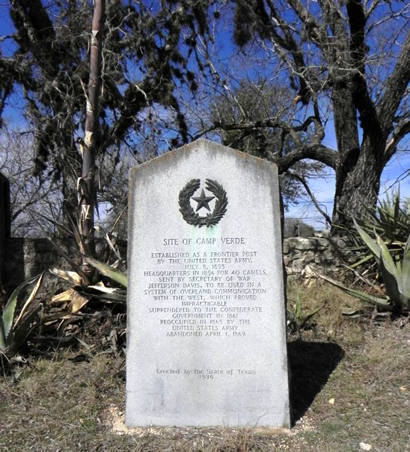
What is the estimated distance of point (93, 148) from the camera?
20.0 feet

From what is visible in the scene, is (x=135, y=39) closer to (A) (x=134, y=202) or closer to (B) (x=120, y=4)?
(B) (x=120, y=4)

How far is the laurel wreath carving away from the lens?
4.07m

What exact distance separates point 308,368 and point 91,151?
360 centimetres

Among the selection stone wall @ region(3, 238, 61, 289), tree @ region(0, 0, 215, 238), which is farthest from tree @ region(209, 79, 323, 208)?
stone wall @ region(3, 238, 61, 289)

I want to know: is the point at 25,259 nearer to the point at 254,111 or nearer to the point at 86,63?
the point at 86,63

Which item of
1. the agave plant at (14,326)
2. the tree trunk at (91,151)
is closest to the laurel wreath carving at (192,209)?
the agave plant at (14,326)

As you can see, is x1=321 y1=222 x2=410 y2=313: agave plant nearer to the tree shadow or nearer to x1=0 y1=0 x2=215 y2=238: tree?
the tree shadow

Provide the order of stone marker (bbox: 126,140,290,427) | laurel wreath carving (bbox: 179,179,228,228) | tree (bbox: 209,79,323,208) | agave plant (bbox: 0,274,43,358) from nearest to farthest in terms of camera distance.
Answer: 1. stone marker (bbox: 126,140,290,427)
2. laurel wreath carving (bbox: 179,179,228,228)
3. agave plant (bbox: 0,274,43,358)
4. tree (bbox: 209,79,323,208)

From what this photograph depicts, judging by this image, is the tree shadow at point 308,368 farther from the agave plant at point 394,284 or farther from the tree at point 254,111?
the tree at point 254,111

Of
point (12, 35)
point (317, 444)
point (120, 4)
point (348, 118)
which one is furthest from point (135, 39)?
point (317, 444)

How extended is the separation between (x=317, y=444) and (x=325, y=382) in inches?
41.4

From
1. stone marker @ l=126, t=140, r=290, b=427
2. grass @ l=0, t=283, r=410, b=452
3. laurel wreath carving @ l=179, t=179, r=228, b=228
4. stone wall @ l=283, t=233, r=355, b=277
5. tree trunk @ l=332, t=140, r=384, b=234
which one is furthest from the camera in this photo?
tree trunk @ l=332, t=140, r=384, b=234

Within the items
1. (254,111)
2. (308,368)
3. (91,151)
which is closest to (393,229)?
(308,368)

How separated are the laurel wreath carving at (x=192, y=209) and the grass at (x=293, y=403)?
167 cm
